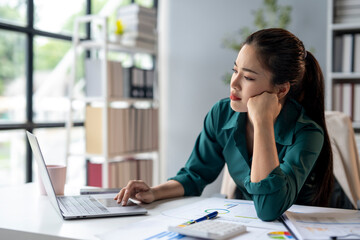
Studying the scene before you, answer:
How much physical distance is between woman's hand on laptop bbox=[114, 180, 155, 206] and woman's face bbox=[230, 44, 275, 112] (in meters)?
0.41

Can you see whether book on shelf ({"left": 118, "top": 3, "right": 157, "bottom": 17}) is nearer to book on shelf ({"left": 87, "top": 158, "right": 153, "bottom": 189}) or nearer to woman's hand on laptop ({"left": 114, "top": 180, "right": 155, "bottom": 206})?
book on shelf ({"left": 87, "top": 158, "right": 153, "bottom": 189})

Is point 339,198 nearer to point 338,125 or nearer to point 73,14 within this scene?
point 338,125

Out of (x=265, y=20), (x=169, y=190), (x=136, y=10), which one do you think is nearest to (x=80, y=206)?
(x=169, y=190)

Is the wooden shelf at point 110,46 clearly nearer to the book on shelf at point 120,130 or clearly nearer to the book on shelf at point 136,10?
the book on shelf at point 136,10

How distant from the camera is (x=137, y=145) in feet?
10.8

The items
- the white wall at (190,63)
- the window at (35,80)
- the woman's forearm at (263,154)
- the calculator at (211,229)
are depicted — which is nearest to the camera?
the calculator at (211,229)

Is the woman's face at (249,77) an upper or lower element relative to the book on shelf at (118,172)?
upper

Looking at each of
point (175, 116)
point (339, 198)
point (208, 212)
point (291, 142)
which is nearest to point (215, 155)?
point (291, 142)

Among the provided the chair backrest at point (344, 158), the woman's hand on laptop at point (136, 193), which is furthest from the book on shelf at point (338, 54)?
the woman's hand on laptop at point (136, 193)

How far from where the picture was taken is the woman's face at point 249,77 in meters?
1.33

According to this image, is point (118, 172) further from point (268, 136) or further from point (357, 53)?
point (268, 136)

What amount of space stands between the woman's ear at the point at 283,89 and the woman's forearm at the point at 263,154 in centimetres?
21

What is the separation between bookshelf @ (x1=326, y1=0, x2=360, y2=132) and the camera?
2.79m

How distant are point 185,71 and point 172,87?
19 cm
